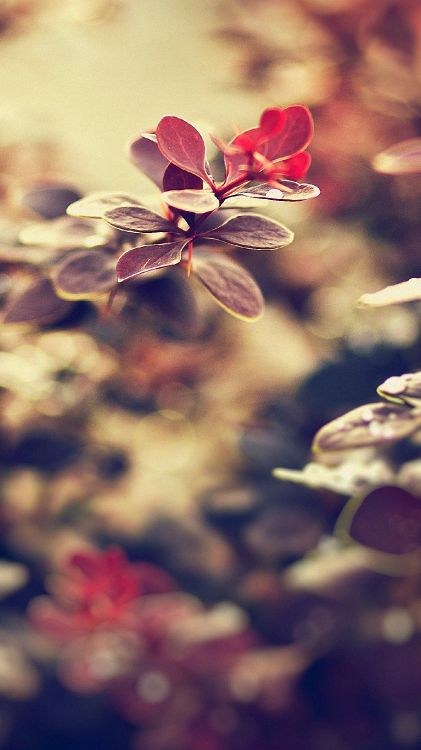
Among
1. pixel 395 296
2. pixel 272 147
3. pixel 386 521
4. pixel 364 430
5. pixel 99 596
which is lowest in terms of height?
pixel 99 596

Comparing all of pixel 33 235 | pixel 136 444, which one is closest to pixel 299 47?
pixel 136 444

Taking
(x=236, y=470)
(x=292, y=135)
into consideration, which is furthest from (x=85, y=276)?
(x=236, y=470)

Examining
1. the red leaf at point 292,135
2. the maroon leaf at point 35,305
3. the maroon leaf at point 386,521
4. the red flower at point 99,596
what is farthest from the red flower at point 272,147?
the red flower at point 99,596

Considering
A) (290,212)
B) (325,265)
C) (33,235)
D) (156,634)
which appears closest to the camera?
(33,235)

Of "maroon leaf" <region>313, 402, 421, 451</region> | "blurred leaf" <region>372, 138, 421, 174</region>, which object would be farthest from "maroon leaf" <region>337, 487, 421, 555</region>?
"blurred leaf" <region>372, 138, 421, 174</region>

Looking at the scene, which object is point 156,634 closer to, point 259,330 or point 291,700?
point 291,700

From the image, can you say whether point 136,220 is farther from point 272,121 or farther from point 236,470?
point 236,470
